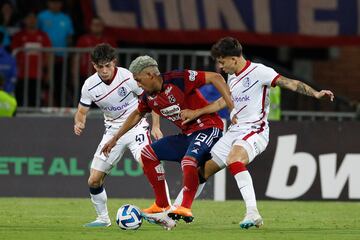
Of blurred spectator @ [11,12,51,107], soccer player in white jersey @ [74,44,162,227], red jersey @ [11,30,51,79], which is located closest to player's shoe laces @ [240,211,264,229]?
soccer player in white jersey @ [74,44,162,227]

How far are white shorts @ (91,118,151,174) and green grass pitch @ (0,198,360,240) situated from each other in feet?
2.08

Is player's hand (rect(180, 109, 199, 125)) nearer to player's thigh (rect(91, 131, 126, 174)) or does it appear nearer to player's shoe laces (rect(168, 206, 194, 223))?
player's shoe laces (rect(168, 206, 194, 223))

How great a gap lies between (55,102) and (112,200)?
10.6 feet

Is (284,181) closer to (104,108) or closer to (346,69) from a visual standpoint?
(104,108)

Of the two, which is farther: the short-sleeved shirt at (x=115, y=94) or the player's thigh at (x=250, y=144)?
the short-sleeved shirt at (x=115, y=94)

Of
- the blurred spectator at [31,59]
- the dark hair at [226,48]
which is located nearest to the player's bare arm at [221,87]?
the dark hair at [226,48]

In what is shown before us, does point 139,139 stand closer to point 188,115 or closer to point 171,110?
point 171,110

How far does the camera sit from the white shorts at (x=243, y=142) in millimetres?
13383

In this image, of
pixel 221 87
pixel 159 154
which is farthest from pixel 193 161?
pixel 221 87

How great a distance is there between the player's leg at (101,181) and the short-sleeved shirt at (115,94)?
208 mm

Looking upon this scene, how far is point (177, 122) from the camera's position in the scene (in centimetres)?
1345

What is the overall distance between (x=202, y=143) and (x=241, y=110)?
0.59 meters

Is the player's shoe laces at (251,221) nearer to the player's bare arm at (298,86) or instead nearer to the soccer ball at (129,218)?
the soccer ball at (129,218)

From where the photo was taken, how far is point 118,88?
567 inches
